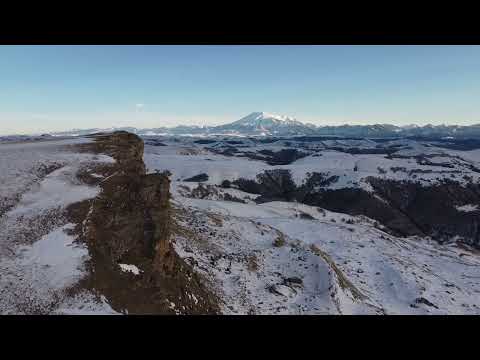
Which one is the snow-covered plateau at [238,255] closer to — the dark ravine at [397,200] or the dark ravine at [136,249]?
the dark ravine at [136,249]

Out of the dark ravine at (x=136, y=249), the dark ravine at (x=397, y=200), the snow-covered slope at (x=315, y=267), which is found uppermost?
the dark ravine at (x=136, y=249)

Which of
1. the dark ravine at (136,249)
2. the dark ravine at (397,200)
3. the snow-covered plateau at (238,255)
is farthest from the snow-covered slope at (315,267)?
the dark ravine at (397,200)

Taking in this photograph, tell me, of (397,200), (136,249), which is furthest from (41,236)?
(397,200)

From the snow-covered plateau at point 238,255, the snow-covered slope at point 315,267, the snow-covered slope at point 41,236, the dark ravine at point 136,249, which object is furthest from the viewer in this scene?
the snow-covered slope at point 315,267

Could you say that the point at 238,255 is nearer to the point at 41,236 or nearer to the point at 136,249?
the point at 136,249

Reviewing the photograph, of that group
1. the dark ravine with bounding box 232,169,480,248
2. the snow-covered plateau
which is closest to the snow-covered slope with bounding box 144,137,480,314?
the snow-covered plateau

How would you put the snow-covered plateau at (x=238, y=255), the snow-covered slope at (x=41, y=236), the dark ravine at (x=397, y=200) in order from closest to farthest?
the snow-covered slope at (x=41, y=236)
the snow-covered plateau at (x=238, y=255)
the dark ravine at (x=397, y=200)

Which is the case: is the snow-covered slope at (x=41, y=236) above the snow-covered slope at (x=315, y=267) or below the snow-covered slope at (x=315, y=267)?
above

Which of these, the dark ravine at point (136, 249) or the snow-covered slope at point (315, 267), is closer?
the dark ravine at point (136, 249)

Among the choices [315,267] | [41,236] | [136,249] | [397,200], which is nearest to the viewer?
[41,236]
